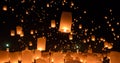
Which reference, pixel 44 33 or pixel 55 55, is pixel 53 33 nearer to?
pixel 44 33

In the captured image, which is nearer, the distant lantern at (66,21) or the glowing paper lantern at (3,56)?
the distant lantern at (66,21)

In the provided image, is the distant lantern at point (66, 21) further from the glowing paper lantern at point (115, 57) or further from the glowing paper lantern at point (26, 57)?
the glowing paper lantern at point (115, 57)

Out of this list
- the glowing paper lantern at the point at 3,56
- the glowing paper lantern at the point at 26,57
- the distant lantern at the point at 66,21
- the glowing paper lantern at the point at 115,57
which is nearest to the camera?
the glowing paper lantern at the point at 115,57

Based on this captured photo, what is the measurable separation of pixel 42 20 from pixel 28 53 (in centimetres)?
592

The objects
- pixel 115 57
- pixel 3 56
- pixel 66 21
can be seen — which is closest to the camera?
pixel 115 57

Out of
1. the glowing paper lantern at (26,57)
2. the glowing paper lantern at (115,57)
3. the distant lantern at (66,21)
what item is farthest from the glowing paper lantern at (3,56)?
the glowing paper lantern at (115,57)

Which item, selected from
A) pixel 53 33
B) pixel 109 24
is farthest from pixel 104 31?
pixel 53 33

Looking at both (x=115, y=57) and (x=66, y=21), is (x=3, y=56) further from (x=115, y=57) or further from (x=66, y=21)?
(x=115, y=57)

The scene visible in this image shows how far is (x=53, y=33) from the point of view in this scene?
12.6 metres

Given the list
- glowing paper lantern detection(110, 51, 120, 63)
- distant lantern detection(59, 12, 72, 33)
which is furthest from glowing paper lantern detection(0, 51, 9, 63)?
glowing paper lantern detection(110, 51, 120, 63)

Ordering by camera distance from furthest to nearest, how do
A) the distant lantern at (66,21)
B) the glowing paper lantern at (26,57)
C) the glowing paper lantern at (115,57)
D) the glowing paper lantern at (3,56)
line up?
the glowing paper lantern at (26,57)
the glowing paper lantern at (3,56)
the distant lantern at (66,21)
the glowing paper lantern at (115,57)

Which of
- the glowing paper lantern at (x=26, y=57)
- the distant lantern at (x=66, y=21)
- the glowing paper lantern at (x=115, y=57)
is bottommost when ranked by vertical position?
the glowing paper lantern at (x=115, y=57)

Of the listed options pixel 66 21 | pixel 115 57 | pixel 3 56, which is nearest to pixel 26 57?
pixel 3 56

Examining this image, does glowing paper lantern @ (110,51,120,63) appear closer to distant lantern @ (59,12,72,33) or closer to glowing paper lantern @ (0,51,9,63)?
distant lantern @ (59,12,72,33)
